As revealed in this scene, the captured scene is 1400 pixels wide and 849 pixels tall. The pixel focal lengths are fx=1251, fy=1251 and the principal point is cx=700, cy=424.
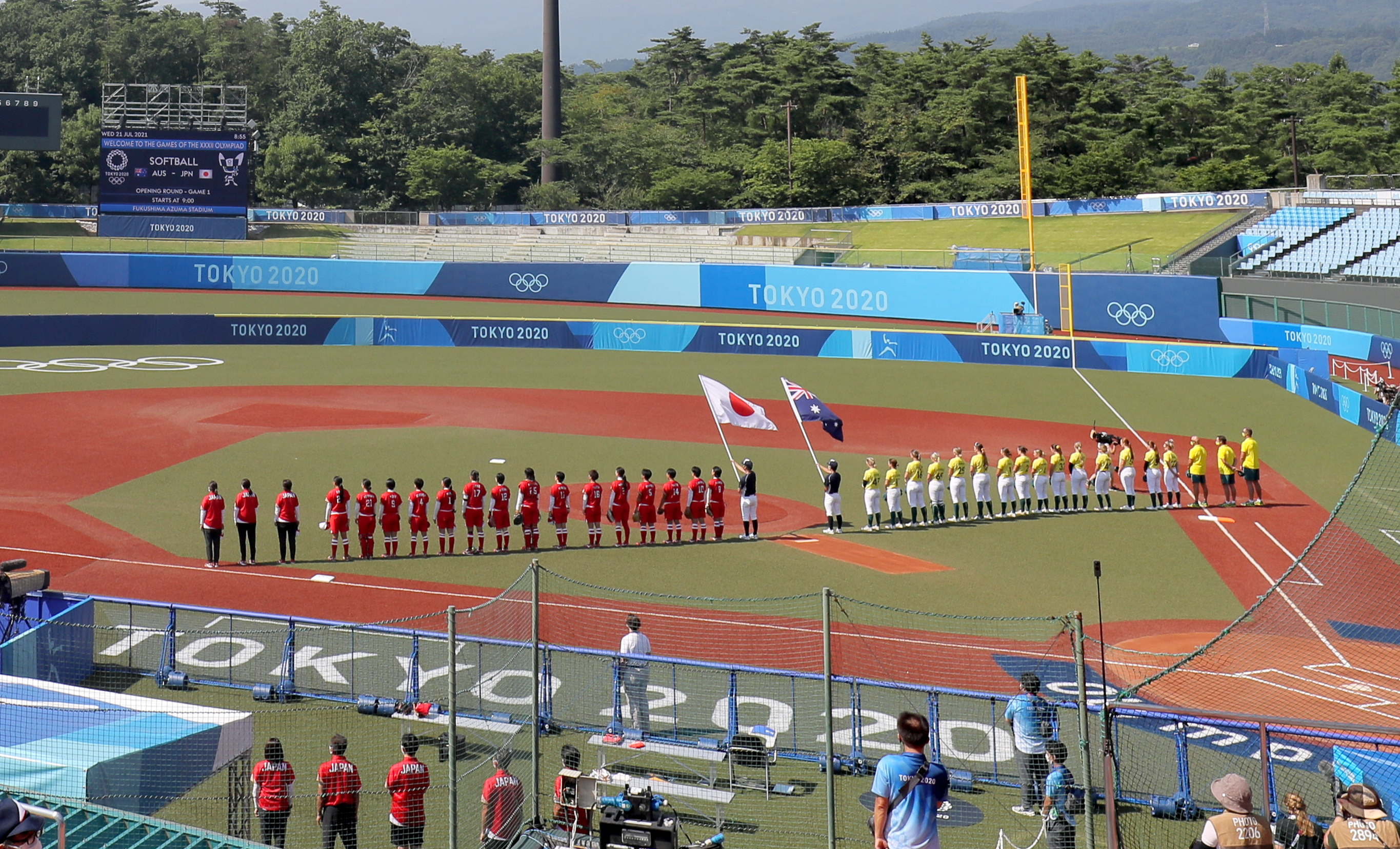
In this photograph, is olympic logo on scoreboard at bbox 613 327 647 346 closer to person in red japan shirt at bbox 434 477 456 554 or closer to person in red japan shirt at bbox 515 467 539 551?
person in red japan shirt at bbox 515 467 539 551

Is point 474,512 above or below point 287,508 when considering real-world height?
below

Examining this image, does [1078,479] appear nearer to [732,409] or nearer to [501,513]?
[732,409]

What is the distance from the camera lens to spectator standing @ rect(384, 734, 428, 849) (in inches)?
383

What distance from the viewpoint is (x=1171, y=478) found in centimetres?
2386

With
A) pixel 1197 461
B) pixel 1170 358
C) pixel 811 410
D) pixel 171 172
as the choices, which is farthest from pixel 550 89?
pixel 1197 461

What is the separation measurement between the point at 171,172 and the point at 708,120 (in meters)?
52.0

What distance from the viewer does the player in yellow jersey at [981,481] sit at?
23016 mm

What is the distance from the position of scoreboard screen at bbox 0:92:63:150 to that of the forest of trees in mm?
31112

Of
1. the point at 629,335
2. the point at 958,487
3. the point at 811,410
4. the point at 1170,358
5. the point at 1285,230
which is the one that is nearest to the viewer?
the point at 811,410

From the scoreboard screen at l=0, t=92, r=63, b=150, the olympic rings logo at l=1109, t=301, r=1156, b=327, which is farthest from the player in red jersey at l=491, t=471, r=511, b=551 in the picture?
the scoreboard screen at l=0, t=92, r=63, b=150

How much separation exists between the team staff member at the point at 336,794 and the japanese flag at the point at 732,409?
12460 millimetres

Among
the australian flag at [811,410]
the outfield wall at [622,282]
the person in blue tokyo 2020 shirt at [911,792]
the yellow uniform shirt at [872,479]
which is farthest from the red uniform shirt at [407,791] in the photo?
the outfield wall at [622,282]

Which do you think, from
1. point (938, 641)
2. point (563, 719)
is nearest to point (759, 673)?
point (563, 719)

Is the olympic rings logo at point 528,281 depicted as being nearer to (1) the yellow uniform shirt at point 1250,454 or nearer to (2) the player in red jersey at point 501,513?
(2) the player in red jersey at point 501,513
